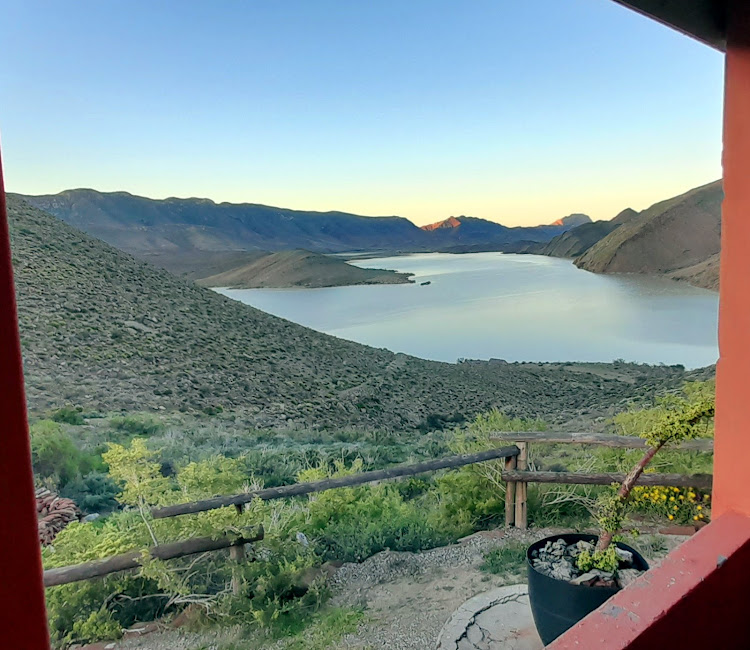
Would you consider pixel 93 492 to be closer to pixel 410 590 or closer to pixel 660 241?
pixel 410 590

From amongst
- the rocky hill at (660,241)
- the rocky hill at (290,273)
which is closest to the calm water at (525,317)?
the rocky hill at (290,273)

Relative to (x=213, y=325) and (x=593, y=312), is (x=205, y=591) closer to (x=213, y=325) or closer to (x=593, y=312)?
(x=213, y=325)

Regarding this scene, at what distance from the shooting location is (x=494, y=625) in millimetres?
2137

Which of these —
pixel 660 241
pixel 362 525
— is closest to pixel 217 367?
pixel 362 525

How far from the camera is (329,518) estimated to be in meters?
3.80

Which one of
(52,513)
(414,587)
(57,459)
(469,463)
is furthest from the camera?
(57,459)

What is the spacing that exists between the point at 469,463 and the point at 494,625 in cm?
141

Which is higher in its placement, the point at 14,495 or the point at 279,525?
the point at 14,495

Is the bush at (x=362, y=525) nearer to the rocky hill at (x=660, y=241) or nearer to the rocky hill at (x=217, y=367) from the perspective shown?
the rocky hill at (x=217, y=367)

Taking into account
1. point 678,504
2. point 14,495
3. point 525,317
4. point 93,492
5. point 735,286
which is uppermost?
point 735,286

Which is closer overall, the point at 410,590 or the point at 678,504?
the point at 410,590

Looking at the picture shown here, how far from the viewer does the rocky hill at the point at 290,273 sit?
97.5ft

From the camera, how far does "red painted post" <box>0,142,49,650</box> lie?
0.47 m

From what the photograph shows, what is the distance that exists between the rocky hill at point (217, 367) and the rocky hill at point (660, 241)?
8.48 metres
